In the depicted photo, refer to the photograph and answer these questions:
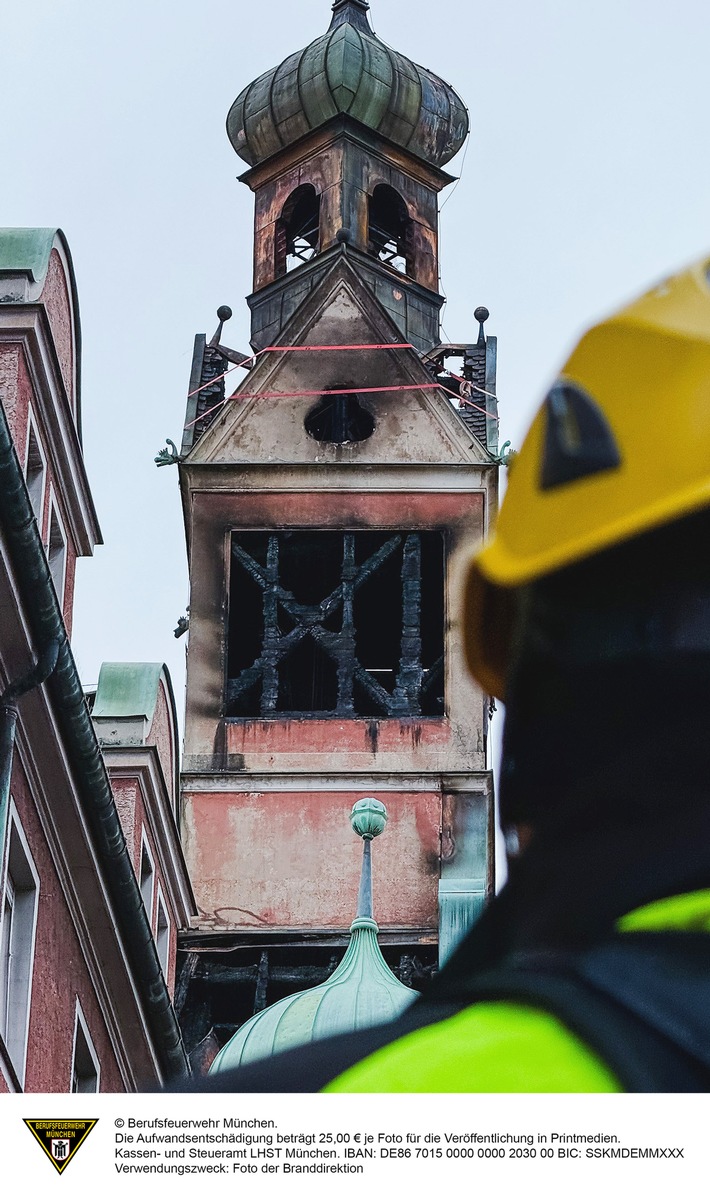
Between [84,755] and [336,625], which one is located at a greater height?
[336,625]

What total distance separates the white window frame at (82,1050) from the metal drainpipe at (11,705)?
225cm

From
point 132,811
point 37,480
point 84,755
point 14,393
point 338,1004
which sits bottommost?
point 338,1004

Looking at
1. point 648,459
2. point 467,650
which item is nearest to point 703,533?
point 648,459

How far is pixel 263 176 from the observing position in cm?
3700

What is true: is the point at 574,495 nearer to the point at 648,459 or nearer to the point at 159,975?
the point at 648,459

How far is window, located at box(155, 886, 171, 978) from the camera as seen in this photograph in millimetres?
18219

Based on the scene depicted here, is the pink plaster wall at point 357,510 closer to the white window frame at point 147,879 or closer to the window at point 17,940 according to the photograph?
the white window frame at point 147,879

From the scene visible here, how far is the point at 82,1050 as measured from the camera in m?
14.3

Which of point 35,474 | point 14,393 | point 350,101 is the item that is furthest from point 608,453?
point 350,101

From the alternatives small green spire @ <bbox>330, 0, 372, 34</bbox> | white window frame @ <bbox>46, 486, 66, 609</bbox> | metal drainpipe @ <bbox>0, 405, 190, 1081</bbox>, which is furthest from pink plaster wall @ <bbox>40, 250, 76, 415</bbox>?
small green spire @ <bbox>330, 0, 372, 34</bbox>

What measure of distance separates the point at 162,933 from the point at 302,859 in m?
10.1

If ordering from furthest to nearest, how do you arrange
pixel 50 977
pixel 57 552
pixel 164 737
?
pixel 164 737 < pixel 57 552 < pixel 50 977

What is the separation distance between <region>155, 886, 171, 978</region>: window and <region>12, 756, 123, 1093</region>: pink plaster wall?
3.77 m

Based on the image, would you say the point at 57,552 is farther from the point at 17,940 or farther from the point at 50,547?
the point at 17,940
